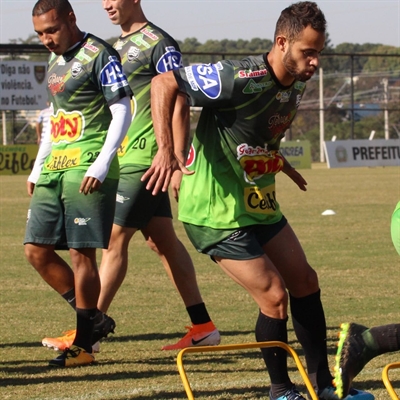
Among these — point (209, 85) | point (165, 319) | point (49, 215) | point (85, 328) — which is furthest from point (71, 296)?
point (209, 85)

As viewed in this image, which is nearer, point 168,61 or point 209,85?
point 209,85

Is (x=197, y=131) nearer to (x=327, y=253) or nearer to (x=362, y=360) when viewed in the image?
(x=362, y=360)

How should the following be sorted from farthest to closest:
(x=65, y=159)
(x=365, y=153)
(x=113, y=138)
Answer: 1. (x=365, y=153)
2. (x=65, y=159)
3. (x=113, y=138)

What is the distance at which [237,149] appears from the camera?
15.2 ft

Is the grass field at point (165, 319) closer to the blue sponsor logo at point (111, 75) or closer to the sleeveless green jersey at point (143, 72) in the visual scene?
the sleeveless green jersey at point (143, 72)

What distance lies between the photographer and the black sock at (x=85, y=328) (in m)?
5.75

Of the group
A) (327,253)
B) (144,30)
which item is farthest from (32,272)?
(144,30)

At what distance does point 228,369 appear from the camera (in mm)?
5547

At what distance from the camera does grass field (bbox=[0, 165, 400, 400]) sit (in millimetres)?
5105

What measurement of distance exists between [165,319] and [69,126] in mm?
2151

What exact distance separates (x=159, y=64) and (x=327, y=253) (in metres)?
5.72

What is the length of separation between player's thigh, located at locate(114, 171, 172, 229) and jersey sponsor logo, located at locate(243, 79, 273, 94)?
1941 mm

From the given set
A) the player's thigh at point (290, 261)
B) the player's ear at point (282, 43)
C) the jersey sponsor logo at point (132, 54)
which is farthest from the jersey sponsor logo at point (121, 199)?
the player's ear at point (282, 43)

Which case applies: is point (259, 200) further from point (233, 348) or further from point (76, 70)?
point (76, 70)
